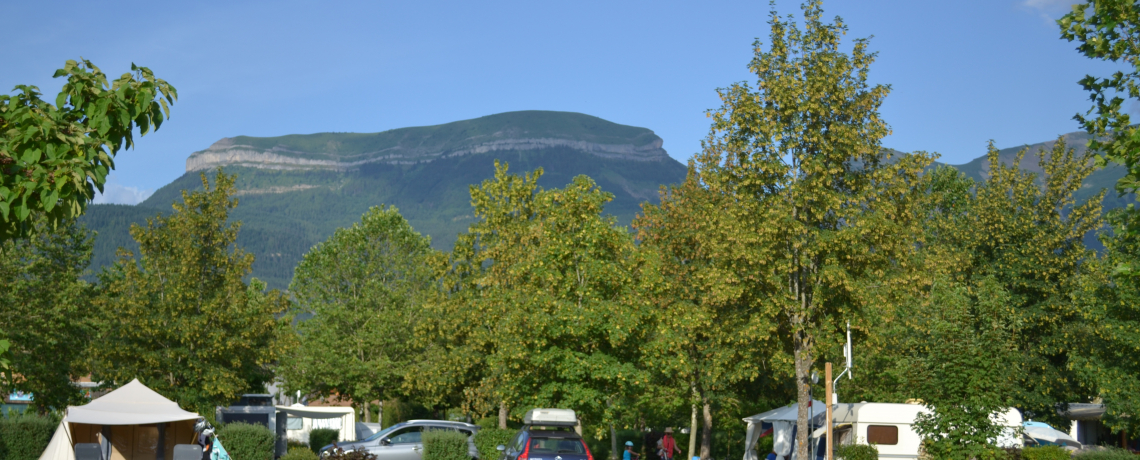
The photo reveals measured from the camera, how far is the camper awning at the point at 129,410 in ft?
68.0

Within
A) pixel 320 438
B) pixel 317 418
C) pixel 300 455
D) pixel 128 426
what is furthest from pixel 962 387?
pixel 317 418

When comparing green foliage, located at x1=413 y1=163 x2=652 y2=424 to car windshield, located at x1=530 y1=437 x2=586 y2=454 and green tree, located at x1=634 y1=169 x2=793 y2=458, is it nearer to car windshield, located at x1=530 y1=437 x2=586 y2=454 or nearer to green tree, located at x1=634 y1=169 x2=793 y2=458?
green tree, located at x1=634 y1=169 x2=793 y2=458

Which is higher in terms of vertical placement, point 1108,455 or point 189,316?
point 189,316

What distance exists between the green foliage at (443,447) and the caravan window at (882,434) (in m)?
12.0

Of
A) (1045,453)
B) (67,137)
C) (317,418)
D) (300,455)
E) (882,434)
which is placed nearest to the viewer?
(67,137)

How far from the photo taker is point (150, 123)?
6.84m

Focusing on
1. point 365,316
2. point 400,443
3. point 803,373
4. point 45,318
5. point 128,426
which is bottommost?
point 400,443

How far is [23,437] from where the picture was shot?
23953mm

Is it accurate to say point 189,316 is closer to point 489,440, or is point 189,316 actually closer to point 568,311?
point 489,440

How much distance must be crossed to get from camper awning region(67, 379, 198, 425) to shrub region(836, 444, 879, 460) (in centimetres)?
1774

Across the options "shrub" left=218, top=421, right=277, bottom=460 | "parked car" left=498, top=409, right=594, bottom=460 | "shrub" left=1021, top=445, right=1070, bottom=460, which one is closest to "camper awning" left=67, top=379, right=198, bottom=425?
"shrub" left=218, top=421, right=277, bottom=460

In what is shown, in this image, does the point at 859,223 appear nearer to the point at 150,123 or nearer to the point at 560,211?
the point at 560,211

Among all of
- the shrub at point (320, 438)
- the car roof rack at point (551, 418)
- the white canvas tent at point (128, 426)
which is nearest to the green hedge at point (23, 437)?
the white canvas tent at point (128, 426)

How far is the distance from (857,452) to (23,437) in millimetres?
23037
